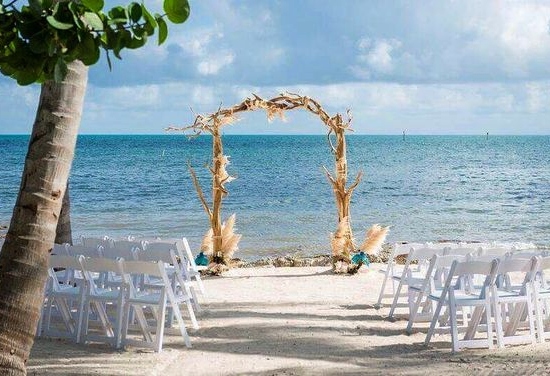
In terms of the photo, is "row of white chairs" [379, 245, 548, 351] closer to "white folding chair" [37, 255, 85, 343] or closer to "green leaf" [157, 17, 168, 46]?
"white folding chair" [37, 255, 85, 343]

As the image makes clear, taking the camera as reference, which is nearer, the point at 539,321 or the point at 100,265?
the point at 100,265

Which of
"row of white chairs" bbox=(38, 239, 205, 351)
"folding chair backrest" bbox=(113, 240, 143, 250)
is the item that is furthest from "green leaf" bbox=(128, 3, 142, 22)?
"folding chair backrest" bbox=(113, 240, 143, 250)

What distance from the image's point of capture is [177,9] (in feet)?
7.78

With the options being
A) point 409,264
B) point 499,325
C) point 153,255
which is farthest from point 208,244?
point 499,325

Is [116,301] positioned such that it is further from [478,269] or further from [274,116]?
[274,116]

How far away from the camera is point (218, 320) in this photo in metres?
9.00

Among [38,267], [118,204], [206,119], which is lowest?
[118,204]

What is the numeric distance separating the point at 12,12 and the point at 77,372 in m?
4.48

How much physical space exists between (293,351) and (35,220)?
3.57 m

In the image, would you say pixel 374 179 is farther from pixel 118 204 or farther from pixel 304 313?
pixel 304 313

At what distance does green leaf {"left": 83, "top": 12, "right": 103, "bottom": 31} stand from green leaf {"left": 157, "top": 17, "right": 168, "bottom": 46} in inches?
6.9

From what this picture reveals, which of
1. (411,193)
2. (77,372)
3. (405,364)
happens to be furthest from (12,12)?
(411,193)

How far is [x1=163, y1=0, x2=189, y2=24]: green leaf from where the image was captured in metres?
2.36

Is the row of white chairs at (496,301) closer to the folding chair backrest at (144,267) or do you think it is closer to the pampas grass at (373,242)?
the folding chair backrest at (144,267)
